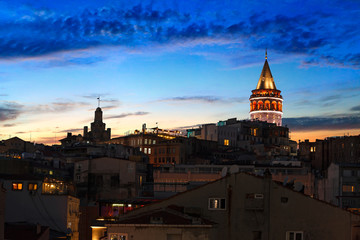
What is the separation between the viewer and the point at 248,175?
123ft

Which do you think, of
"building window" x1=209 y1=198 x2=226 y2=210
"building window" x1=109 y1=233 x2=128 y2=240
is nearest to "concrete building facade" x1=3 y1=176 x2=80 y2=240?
"building window" x1=209 y1=198 x2=226 y2=210

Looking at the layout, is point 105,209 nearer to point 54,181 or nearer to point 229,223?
point 54,181

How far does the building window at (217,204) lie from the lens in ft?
122

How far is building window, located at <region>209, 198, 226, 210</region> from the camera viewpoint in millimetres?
37156

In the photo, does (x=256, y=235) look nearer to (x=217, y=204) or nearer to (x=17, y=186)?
(x=217, y=204)

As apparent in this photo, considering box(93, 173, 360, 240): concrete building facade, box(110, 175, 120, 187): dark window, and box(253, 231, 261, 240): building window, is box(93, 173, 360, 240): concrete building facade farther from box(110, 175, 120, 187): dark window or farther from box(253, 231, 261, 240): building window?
box(110, 175, 120, 187): dark window

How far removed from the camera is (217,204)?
37.2 m

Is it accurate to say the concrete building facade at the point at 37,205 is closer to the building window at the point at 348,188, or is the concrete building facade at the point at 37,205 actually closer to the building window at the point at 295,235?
the building window at the point at 295,235

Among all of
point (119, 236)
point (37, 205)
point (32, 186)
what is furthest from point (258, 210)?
point (32, 186)

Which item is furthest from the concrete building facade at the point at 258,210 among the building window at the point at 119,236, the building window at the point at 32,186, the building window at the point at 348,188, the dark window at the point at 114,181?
the building window at the point at 348,188

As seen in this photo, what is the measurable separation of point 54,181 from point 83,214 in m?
5.09

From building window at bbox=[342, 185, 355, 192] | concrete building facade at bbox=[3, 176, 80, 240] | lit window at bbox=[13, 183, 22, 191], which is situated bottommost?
concrete building facade at bbox=[3, 176, 80, 240]

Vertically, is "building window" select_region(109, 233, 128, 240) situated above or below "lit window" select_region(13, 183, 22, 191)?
below

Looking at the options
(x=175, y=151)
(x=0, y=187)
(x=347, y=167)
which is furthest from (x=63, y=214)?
(x=175, y=151)
